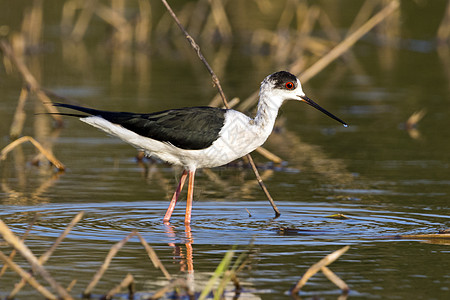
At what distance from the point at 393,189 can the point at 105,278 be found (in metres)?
4.62

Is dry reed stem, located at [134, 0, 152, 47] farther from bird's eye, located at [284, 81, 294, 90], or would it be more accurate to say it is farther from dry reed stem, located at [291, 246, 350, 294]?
dry reed stem, located at [291, 246, 350, 294]

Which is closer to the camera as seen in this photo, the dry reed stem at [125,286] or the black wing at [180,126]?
the dry reed stem at [125,286]

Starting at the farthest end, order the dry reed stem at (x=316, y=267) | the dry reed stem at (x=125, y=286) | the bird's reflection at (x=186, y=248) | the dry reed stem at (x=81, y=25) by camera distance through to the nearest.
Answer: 1. the dry reed stem at (x=81, y=25)
2. the bird's reflection at (x=186, y=248)
3. the dry reed stem at (x=316, y=267)
4. the dry reed stem at (x=125, y=286)

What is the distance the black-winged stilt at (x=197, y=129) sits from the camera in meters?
8.01

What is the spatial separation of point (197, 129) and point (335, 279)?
273 centimetres

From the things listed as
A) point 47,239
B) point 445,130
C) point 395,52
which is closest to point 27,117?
point 445,130

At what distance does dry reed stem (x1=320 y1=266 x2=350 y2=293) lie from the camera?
5570mm

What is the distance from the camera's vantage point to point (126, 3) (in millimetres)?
31047

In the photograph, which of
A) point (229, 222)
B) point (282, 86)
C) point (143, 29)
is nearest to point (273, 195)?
point (229, 222)

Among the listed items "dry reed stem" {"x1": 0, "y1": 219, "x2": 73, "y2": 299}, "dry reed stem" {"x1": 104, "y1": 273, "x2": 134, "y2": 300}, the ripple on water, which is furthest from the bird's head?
"dry reed stem" {"x1": 0, "y1": 219, "x2": 73, "y2": 299}

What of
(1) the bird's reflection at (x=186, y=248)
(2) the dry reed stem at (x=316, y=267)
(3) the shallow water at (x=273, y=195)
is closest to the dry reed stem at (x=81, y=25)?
(3) the shallow water at (x=273, y=195)

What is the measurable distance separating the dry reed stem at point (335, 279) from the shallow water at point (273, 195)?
0.12 metres

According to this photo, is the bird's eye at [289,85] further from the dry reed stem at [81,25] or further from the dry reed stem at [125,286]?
the dry reed stem at [81,25]

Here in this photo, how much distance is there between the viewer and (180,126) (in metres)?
8.02
